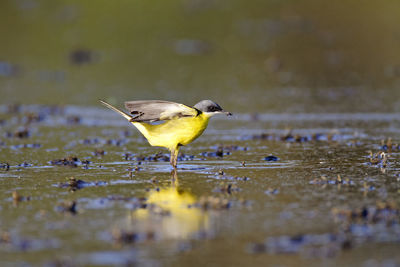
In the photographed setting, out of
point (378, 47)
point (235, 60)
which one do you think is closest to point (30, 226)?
point (235, 60)

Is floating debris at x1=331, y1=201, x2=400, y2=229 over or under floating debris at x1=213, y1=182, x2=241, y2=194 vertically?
under

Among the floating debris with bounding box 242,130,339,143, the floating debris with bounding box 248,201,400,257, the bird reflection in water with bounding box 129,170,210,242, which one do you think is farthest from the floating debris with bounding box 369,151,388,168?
Result: the bird reflection in water with bounding box 129,170,210,242

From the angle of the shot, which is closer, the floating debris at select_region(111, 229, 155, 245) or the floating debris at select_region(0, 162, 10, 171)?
the floating debris at select_region(111, 229, 155, 245)

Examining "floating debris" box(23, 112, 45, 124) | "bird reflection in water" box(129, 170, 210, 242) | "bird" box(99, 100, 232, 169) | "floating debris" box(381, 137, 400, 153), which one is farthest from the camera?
"floating debris" box(23, 112, 45, 124)

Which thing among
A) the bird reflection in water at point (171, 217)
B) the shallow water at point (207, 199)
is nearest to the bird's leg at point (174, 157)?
the shallow water at point (207, 199)

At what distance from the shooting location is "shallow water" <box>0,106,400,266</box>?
639 centimetres

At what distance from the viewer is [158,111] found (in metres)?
10.2

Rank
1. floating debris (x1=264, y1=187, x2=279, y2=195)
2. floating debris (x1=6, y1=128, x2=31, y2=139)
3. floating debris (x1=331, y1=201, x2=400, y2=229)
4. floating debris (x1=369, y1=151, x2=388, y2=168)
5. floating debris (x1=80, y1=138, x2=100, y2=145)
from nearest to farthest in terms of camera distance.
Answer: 1. floating debris (x1=331, y1=201, x2=400, y2=229)
2. floating debris (x1=264, y1=187, x2=279, y2=195)
3. floating debris (x1=369, y1=151, x2=388, y2=168)
4. floating debris (x1=80, y1=138, x2=100, y2=145)
5. floating debris (x1=6, y1=128, x2=31, y2=139)

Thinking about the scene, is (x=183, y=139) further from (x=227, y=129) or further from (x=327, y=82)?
(x=327, y=82)

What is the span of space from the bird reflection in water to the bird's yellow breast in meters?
1.51

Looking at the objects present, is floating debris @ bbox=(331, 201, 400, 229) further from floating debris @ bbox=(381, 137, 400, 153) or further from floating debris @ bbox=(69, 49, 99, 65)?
floating debris @ bbox=(69, 49, 99, 65)

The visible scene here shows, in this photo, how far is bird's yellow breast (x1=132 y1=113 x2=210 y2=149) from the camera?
9953 mm

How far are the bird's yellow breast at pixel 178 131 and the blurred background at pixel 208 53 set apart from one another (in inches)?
250


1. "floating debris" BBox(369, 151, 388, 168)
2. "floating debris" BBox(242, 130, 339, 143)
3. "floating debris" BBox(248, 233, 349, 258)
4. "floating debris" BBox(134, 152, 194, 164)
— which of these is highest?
"floating debris" BBox(242, 130, 339, 143)
